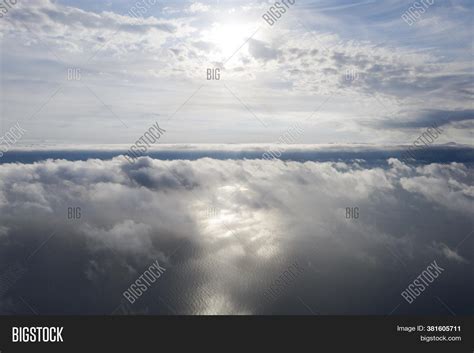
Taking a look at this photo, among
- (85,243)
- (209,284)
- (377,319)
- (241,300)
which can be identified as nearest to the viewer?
(377,319)

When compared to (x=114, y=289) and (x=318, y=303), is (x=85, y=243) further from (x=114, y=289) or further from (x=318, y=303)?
(x=318, y=303)

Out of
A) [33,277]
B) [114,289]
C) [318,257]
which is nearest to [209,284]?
[114,289]

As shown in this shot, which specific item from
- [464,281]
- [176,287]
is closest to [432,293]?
[464,281]

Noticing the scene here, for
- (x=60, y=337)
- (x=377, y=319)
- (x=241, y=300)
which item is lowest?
(x=241, y=300)

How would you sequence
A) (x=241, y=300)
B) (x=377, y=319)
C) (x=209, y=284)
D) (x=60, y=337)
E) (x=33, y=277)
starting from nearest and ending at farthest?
(x=60, y=337) < (x=377, y=319) < (x=241, y=300) < (x=33, y=277) < (x=209, y=284)

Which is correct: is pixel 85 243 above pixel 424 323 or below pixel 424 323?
below

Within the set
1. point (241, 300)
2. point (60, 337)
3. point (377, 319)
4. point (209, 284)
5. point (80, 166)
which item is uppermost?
point (377, 319)

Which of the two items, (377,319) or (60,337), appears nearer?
(60,337)

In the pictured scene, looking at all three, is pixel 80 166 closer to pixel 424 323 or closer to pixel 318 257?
pixel 318 257

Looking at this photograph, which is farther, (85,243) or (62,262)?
(85,243)
